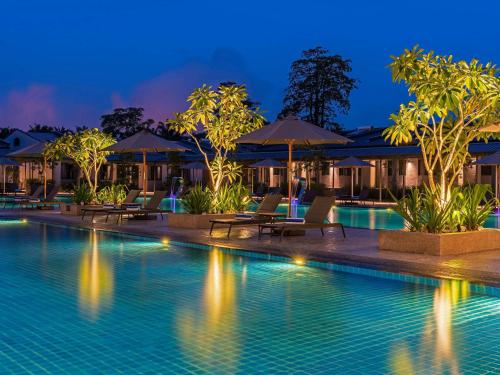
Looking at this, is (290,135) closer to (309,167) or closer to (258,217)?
(258,217)

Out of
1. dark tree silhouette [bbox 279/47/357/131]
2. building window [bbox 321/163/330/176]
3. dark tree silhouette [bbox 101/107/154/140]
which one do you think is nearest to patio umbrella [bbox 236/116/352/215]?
building window [bbox 321/163/330/176]

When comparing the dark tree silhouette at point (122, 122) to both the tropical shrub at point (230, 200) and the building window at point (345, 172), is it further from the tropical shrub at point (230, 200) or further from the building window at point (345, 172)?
the tropical shrub at point (230, 200)

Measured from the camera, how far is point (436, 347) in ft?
17.5

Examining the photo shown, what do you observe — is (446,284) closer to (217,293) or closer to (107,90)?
(217,293)

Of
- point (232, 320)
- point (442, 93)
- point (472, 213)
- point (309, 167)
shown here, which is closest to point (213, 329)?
point (232, 320)

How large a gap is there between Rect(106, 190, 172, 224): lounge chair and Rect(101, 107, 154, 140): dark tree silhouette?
4611 centimetres

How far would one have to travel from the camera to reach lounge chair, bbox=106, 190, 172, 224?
1648 centimetres

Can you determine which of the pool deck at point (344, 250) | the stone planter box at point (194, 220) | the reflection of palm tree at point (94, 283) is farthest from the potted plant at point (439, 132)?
the stone planter box at point (194, 220)

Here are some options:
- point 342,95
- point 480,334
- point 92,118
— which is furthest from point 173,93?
point 480,334

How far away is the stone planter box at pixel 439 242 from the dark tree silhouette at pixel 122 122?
54.5 metres

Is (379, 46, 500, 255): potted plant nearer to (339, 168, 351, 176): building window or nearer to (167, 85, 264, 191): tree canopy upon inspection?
(167, 85, 264, 191): tree canopy

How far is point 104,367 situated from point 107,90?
71.4m

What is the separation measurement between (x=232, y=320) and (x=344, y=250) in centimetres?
483

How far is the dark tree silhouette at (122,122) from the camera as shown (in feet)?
208
